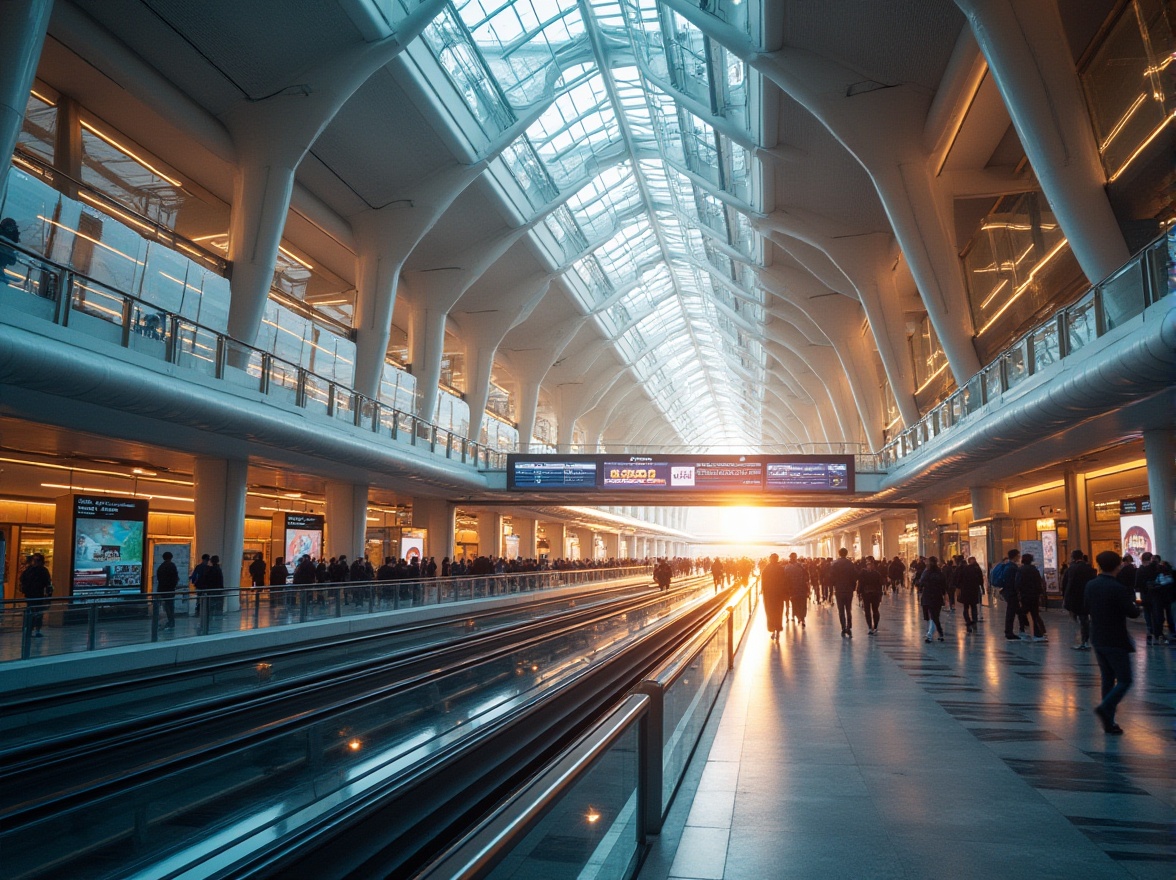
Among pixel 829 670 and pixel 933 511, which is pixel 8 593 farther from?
pixel 933 511

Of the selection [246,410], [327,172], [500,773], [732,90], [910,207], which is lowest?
[500,773]

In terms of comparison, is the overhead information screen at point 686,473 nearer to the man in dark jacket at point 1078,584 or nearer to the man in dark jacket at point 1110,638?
the man in dark jacket at point 1078,584

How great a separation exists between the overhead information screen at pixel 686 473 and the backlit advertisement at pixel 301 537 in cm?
885

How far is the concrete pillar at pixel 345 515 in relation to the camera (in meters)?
27.6

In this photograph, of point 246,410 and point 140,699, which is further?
point 246,410

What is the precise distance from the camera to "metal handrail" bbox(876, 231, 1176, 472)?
1028cm

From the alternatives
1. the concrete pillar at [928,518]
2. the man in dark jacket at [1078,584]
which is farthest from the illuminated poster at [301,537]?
the concrete pillar at [928,518]

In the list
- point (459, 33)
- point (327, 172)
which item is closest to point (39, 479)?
point (327, 172)

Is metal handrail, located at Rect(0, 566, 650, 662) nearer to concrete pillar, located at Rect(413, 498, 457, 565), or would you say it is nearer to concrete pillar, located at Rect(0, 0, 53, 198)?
concrete pillar, located at Rect(0, 0, 53, 198)

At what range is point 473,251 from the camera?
110 ft

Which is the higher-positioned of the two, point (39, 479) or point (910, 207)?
point (910, 207)

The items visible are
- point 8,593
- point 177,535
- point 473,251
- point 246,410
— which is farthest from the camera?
point 473,251

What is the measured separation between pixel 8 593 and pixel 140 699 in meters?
13.7

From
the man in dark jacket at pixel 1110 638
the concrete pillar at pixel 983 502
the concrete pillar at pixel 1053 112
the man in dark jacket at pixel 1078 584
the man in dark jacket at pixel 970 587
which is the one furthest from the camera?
the concrete pillar at pixel 983 502
